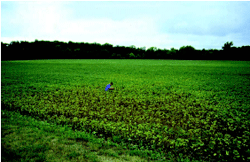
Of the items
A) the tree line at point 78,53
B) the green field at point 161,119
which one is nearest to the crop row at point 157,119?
the green field at point 161,119

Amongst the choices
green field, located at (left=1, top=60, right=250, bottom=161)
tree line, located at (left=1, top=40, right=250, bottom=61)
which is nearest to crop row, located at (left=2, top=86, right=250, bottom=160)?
green field, located at (left=1, top=60, right=250, bottom=161)

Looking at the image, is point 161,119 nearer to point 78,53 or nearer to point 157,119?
point 157,119

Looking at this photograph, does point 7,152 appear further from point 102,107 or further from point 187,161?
point 187,161

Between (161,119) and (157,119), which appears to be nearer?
(157,119)

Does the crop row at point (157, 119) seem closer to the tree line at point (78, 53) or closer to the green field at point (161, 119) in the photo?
the green field at point (161, 119)

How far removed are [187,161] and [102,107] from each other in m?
4.75

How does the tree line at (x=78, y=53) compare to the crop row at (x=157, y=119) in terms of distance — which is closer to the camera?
the crop row at (x=157, y=119)

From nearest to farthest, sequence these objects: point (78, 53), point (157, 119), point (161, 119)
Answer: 1. point (157, 119)
2. point (161, 119)
3. point (78, 53)

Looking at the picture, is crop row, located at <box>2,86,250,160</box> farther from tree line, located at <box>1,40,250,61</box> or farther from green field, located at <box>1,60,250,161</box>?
tree line, located at <box>1,40,250,61</box>

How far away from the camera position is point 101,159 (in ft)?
12.8

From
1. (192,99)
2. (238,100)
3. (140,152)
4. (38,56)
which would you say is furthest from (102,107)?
(38,56)

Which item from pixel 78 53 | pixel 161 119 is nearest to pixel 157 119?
pixel 161 119

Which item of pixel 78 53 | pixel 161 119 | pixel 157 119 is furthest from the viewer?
pixel 78 53

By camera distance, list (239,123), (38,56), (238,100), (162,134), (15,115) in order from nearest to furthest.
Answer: (162,134), (239,123), (15,115), (238,100), (38,56)
